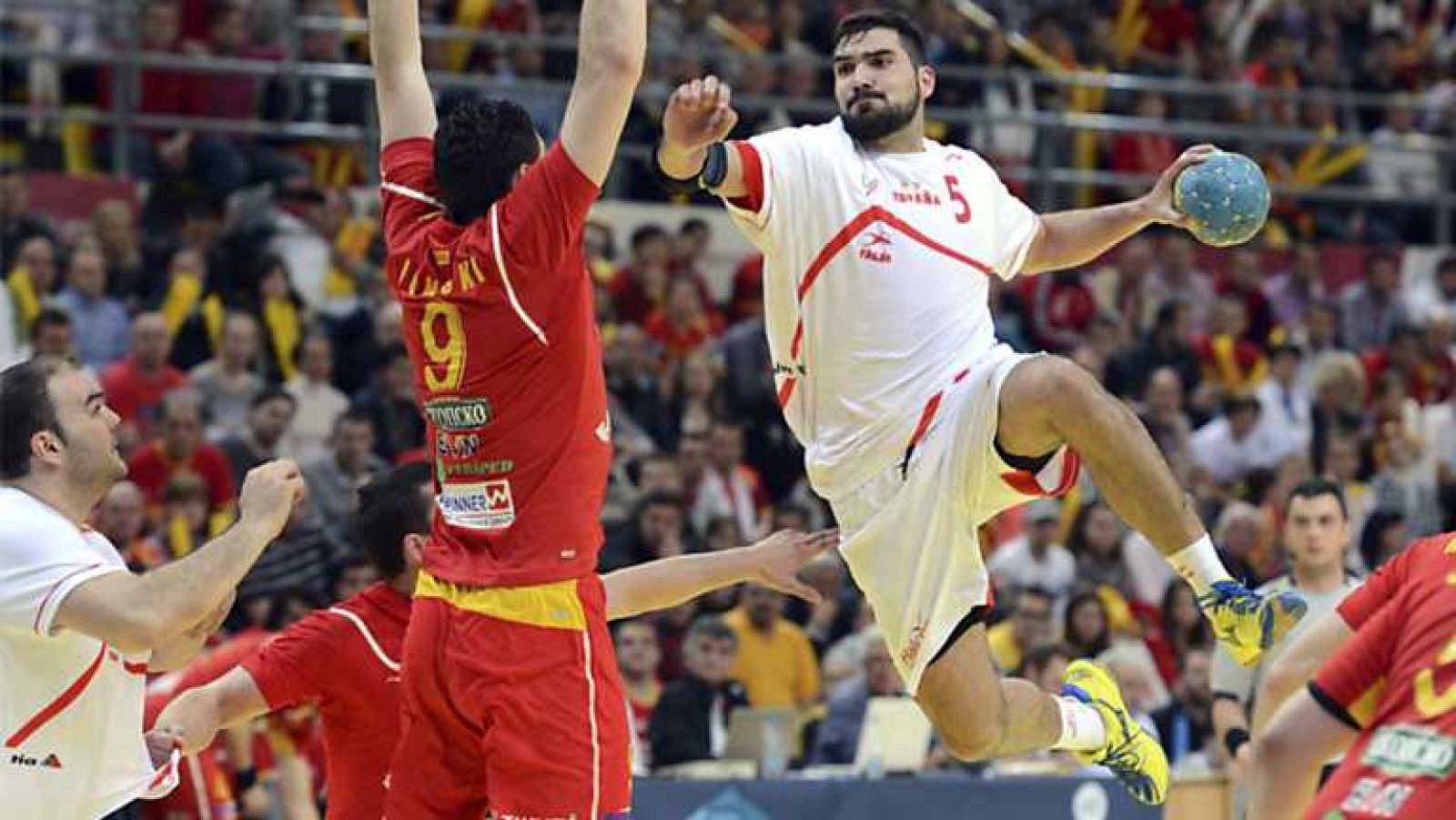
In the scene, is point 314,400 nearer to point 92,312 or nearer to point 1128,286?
point 92,312

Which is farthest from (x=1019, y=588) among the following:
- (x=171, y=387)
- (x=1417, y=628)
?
(x=1417, y=628)

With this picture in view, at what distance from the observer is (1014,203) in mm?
8742

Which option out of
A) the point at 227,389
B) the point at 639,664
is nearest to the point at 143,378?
the point at 227,389

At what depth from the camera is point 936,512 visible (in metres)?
8.30

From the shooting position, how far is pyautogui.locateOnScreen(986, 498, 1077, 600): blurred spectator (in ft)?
53.0

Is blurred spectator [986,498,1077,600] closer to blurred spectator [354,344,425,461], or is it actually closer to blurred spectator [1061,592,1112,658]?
blurred spectator [1061,592,1112,658]

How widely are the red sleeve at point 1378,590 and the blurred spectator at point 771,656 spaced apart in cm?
907

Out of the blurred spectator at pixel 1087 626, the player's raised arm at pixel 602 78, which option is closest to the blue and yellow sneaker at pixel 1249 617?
the player's raised arm at pixel 602 78

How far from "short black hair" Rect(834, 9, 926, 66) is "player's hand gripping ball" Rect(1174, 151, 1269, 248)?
108 cm

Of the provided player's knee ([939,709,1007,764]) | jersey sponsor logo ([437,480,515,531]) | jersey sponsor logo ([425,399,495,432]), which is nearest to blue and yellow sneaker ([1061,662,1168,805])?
player's knee ([939,709,1007,764])

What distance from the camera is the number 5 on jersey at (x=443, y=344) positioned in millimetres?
6879

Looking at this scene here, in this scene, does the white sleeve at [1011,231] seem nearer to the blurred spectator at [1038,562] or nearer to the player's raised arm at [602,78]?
the player's raised arm at [602,78]

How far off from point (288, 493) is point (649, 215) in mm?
12386

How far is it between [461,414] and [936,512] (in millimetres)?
1981
